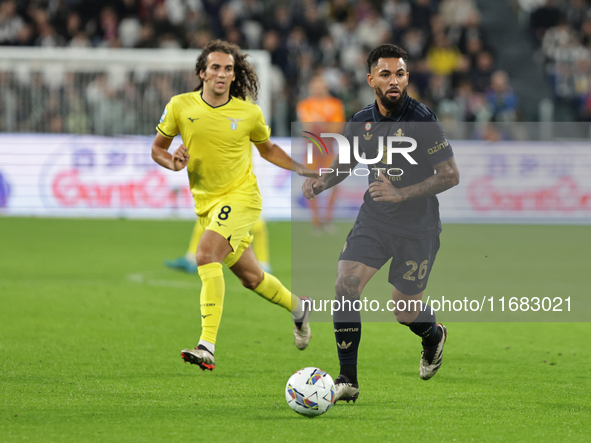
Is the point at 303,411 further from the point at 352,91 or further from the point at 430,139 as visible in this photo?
the point at 352,91

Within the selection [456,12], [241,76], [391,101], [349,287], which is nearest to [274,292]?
[349,287]

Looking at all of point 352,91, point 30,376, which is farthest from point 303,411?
point 352,91

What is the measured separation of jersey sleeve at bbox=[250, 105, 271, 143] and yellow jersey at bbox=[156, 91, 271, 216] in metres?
0.08

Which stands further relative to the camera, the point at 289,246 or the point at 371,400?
the point at 289,246

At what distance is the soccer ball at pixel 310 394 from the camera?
477cm

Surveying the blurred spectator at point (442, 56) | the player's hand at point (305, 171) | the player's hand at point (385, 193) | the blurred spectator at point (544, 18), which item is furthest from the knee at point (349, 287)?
the blurred spectator at point (544, 18)

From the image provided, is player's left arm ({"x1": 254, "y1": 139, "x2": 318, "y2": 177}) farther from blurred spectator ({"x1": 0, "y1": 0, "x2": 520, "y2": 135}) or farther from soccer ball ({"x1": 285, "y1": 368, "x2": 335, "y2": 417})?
blurred spectator ({"x1": 0, "y1": 0, "x2": 520, "y2": 135})

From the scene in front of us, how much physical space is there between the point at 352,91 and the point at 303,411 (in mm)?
14234

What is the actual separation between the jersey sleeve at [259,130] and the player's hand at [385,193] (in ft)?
5.13

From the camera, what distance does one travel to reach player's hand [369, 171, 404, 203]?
199 inches

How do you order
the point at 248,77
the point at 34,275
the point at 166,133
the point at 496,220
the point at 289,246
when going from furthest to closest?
the point at 496,220 → the point at 289,246 → the point at 34,275 → the point at 248,77 → the point at 166,133

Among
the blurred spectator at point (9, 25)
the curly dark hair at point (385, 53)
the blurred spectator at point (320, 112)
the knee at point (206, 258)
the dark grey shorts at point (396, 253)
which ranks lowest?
the knee at point (206, 258)

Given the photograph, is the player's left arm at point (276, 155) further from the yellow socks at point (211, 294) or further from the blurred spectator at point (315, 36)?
the blurred spectator at point (315, 36)

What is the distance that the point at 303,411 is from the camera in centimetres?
478
